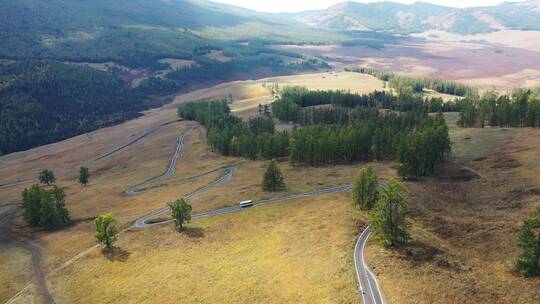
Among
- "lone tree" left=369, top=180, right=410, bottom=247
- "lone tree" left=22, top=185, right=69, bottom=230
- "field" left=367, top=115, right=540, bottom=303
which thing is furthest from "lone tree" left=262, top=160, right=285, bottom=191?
"lone tree" left=22, top=185, right=69, bottom=230

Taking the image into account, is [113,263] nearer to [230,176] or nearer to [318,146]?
[230,176]

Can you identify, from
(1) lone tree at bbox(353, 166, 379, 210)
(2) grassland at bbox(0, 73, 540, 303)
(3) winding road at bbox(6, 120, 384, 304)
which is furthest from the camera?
(1) lone tree at bbox(353, 166, 379, 210)

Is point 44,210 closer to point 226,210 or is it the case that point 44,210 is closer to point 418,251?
point 226,210

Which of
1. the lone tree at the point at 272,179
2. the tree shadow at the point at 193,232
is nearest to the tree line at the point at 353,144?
the lone tree at the point at 272,179

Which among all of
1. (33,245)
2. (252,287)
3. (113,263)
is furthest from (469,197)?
(33,245)

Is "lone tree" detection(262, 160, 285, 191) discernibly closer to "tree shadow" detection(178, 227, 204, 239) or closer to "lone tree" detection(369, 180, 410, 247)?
"tree shadow" detection(178, 227, 204, 239)

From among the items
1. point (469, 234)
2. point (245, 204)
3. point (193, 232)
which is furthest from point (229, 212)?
point (469, 234)
